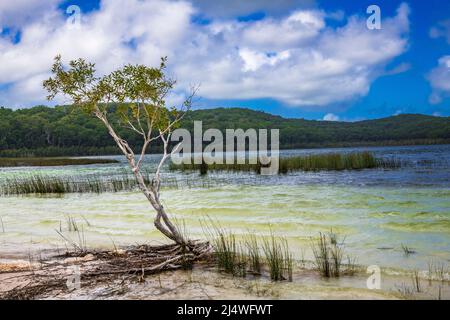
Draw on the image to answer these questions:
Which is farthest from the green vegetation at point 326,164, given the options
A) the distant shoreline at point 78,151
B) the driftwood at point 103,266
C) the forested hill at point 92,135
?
the forested hill at point 92,135

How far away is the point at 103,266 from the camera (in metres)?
7.18

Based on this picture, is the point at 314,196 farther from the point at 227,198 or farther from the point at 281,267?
the point at 281,267

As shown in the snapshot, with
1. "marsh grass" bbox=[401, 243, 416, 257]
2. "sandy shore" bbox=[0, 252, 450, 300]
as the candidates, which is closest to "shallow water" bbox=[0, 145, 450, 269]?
"marsh grass" bbox=[401, 243, 416, 257]

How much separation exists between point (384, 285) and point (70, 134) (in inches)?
4911

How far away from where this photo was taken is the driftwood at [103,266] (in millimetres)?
6238

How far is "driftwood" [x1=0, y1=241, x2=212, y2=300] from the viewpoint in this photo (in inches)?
246

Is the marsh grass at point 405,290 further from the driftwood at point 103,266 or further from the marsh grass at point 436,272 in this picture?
the driftwood at point 103,266

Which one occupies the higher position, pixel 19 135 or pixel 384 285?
pixel 19 135

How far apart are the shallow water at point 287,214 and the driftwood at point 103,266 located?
2.06m

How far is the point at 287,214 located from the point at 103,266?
8126mm

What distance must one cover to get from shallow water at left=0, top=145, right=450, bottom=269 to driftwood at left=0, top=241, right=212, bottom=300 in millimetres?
2064

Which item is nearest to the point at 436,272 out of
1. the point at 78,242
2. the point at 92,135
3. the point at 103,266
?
the point at 103,266

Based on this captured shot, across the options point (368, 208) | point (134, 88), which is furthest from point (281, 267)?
point (368, 208)

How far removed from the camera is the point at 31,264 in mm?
7738
